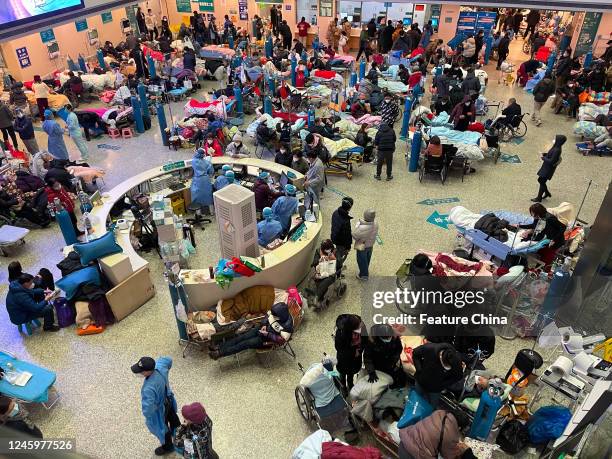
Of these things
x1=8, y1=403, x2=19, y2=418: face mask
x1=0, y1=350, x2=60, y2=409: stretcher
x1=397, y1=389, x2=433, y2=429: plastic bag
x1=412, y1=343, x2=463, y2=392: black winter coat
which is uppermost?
x1=412, y1=343, x2=463, y2=392: black winter coat

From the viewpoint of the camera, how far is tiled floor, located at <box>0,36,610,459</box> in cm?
512

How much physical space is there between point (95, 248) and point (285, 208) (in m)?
2.92

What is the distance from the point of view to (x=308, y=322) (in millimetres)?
6543

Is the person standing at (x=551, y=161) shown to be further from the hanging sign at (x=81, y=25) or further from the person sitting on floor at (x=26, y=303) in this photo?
the hanging sign at (x=81, y=25)

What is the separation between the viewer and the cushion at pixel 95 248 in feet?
21.0

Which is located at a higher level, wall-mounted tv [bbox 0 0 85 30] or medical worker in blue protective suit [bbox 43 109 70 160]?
wall-mounted tv [bbox 0 0 85 30]

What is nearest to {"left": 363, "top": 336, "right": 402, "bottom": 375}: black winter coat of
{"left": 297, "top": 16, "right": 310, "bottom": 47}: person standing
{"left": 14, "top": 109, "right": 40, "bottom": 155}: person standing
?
{"left": 14, "top": 109, "right": 40, "bottom": 155}: person standing

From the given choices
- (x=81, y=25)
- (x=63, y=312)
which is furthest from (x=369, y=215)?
(x=81, y=25)

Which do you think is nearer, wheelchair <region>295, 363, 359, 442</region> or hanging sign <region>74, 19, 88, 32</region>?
wheelchair <region>295, 363, 359, 442</region>

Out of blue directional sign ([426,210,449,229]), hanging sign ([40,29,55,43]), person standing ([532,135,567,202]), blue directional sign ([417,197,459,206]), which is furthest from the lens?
hanging sign ([40,29,55,43])

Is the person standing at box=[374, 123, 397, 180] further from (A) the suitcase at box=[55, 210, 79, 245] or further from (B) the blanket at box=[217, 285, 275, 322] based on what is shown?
(A) the suitcase at box=[55, 210, 79, 245]

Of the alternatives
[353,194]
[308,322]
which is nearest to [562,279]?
[308,322]

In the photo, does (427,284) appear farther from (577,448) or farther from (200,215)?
(200,215)

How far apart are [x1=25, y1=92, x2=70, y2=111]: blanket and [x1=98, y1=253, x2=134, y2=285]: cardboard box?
8.71 m
